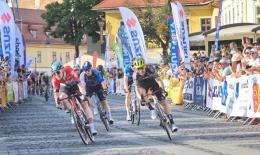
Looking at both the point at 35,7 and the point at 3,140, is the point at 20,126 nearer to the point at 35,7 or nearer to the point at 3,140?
the point at 3,140

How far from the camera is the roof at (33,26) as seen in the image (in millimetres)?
111938

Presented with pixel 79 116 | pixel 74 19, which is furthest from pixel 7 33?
pixel 74 19

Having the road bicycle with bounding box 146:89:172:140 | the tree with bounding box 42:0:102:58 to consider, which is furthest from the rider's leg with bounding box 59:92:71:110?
the tree with bounding box 42:0:102:58

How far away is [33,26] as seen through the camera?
11569 cm

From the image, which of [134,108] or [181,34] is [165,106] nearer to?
[134,108]

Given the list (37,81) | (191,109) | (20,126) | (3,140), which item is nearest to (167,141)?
(3,140)

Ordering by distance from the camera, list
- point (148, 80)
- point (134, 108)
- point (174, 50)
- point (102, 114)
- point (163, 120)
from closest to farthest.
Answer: point (163, 120) < point (148, 80) < point (102, 114) < point (134, 108) < point (174, 50)

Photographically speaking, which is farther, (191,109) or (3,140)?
(191,109)

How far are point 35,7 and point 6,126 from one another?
115 meters

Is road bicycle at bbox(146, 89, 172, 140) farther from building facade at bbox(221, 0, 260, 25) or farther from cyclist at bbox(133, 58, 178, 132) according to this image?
building facade at bbox(221, 0, 260, 25)

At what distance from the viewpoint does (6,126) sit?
18.8 meters

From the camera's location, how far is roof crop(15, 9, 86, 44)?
367 feet

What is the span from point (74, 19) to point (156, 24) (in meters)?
27.4

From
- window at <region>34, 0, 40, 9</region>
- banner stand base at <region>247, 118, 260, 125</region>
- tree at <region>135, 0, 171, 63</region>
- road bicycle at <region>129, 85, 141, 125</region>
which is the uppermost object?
window at <region>34, 0, 40, 9</region>
